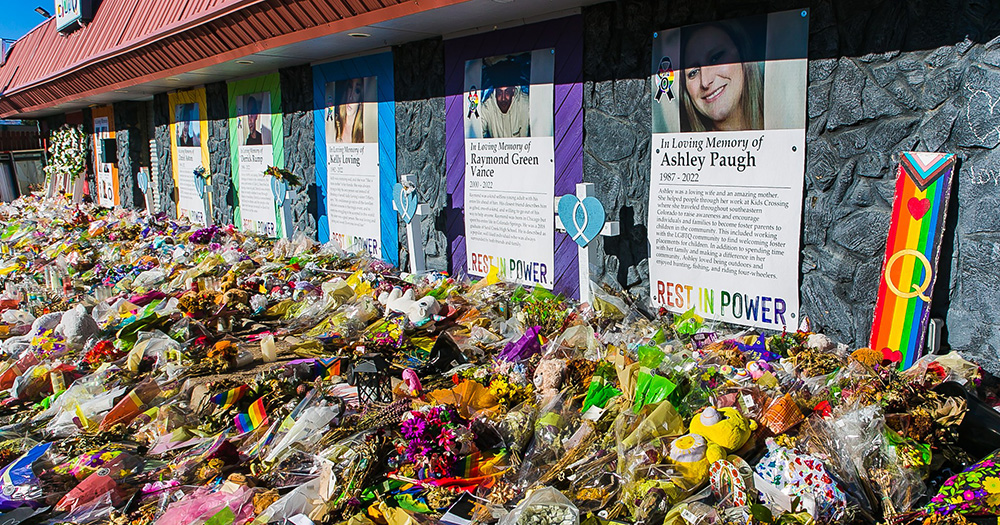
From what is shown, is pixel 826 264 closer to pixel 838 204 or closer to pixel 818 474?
pixel 838 204

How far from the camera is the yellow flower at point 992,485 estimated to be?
7.11ft

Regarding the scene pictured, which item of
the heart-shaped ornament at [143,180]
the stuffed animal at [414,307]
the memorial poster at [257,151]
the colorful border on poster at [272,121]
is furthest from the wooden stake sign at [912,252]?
the heart-shaped ornament at [143,180]

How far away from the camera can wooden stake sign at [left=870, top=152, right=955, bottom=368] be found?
10.8 ft

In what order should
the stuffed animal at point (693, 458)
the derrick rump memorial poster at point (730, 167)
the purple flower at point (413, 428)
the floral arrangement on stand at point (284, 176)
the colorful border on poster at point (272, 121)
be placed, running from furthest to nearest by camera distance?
the colorful border on poster at point (272, 121) < the floral arrangement on stand at point (284, 176) < the derrick rump memorial poster at point (730, 167) < the purple flower at point (413, 428) < the stuffed animal at point (693, 458)

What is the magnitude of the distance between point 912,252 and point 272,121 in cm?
809

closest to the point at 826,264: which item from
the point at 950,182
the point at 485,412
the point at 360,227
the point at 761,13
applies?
the point at 950,182

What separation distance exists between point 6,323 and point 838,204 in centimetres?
711

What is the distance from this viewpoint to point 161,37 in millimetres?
A: 8305

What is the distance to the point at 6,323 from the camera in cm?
602

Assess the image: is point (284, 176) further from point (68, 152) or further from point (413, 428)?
point (68, 152)

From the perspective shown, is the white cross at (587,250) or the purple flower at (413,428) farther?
the white cross at (587,250)

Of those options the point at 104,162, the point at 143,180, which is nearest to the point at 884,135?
the point at 143,180

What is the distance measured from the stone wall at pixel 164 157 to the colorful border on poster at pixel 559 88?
8615mm

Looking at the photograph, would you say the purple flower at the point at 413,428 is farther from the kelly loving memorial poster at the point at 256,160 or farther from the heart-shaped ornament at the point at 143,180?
the heart-shaped ornament at the point at 143,180
